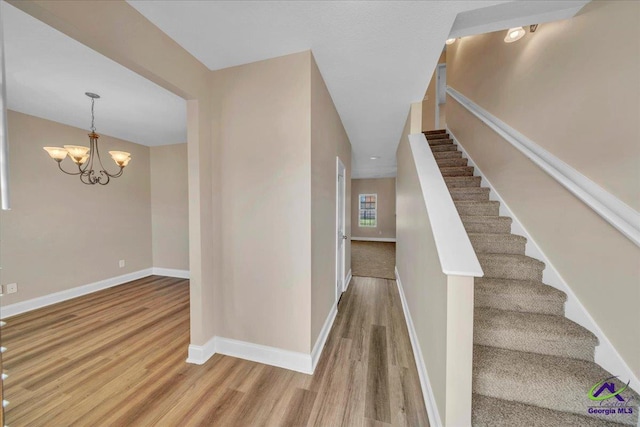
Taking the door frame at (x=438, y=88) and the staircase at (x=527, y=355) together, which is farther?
the door frame at (x=438, y=88)

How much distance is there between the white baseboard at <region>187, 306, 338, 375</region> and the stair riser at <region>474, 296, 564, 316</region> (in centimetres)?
145

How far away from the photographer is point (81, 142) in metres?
3.42

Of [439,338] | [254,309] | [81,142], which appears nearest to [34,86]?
[81,142]

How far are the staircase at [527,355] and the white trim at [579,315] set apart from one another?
0.11 ft

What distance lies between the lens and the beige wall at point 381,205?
337 inches

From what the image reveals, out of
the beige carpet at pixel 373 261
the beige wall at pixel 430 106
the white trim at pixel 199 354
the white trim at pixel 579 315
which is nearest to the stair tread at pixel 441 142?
the beige wall at pixel 430 106

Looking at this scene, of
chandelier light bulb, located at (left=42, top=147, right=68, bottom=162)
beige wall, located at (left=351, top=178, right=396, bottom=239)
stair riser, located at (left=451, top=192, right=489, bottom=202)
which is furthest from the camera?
beige wall, located at (left=351, top=178, right=396, bottom=239)

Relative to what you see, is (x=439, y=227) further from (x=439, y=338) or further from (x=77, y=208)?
Answer: (x=77, y=208)

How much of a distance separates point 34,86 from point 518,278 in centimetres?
506

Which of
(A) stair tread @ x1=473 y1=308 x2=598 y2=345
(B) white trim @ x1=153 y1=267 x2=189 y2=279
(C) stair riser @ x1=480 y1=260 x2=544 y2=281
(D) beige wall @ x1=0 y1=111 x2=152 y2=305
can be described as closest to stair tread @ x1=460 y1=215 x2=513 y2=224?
(C) stair riser @ x1=480 y1=260 x2=544 y2=281

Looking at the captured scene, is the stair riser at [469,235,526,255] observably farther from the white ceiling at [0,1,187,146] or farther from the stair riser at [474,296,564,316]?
the white ceiling at [0,1,187,146]

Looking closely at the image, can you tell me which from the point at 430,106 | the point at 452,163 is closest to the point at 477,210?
the point at 452,163

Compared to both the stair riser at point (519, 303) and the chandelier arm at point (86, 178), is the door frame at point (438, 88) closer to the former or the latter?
the stair riser at point (519, 303)

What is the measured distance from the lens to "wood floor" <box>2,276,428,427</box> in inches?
59.8
